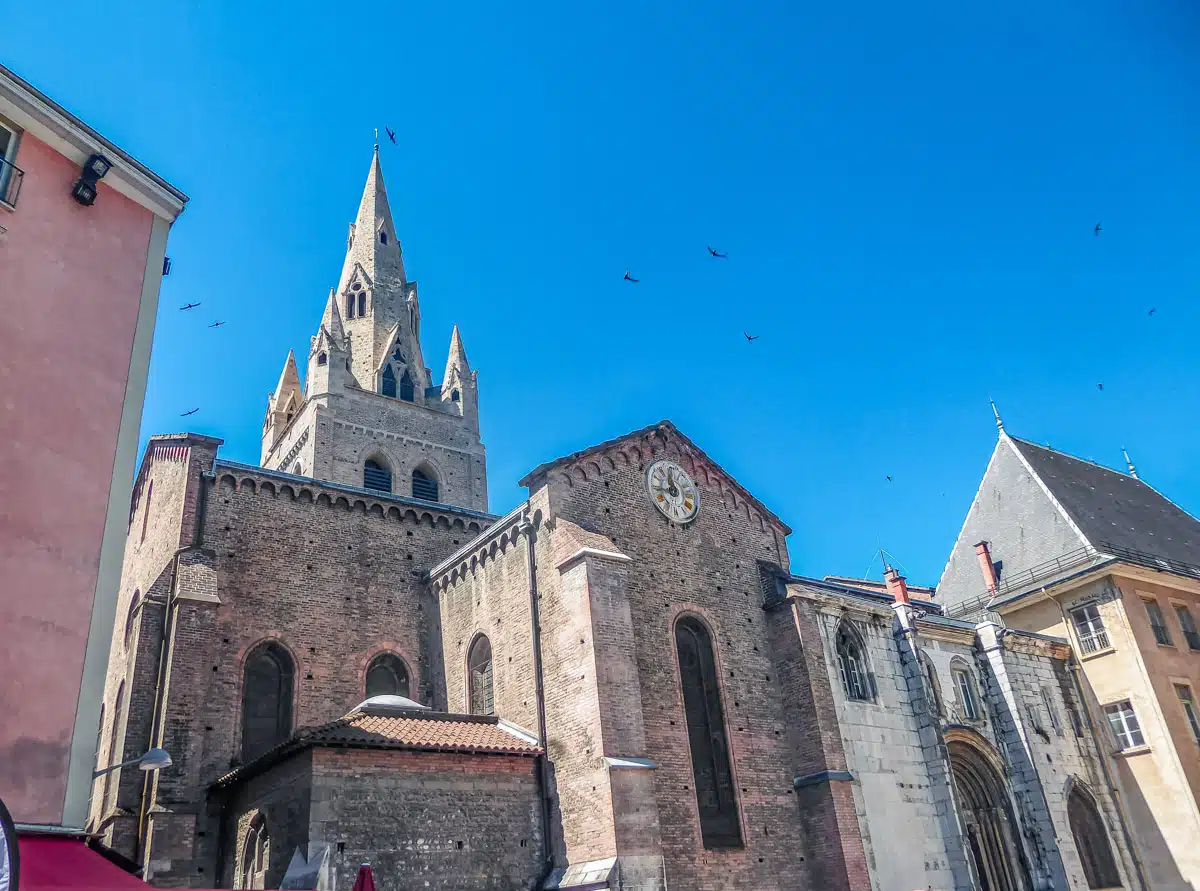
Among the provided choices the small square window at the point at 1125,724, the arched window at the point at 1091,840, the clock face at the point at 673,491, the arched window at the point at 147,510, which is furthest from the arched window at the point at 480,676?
the small square window at the point at 1125,724

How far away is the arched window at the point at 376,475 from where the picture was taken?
113 feet

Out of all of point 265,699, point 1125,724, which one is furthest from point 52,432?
point 1125,724

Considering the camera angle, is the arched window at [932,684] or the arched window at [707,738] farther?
the arched window at [932,684]

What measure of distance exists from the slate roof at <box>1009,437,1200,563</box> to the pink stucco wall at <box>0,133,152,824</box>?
26.2m

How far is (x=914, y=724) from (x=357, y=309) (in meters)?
28.5

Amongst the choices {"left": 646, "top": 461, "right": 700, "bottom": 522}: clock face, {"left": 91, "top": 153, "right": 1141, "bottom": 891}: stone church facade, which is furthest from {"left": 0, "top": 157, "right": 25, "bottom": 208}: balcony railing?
{"left": 646, "top": 461, "right": 700, "bottom": 522}: clock face

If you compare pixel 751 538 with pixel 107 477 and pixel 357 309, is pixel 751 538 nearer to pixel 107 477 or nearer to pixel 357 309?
pixel 107 477

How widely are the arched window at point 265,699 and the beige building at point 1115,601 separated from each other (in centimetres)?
2050

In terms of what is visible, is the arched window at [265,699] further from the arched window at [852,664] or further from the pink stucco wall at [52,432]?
the arched window at [852,664]

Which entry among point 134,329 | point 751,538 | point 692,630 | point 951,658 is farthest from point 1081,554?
point 134,329

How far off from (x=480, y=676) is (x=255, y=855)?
18.6 ft

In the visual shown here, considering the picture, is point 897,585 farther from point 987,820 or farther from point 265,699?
point 265,699

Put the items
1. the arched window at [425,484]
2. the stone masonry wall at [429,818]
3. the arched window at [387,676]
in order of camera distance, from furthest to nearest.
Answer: the arched window at [425,484] < the arched window at [387,676] < the stone masonry wall at [429,818]

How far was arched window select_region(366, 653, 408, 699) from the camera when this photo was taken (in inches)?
798
